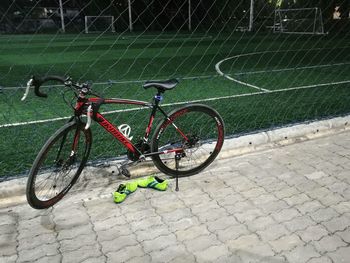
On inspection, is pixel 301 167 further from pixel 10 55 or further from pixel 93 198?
pixel 10 55

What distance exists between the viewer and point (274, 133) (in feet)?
17.0

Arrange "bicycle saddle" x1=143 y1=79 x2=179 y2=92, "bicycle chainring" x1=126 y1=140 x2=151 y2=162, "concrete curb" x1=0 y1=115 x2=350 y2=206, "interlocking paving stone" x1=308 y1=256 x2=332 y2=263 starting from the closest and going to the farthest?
"interlocking paving stone" x1=308 y1=256 x2=332 y2=263 < "bicycle saddle" x1=143 y1=79 x2=179 y2=92 < "bicycle chainring" x1=126 y1=140 x2=151 y2=162 < "concrete curb" x1=0 y1=115 x2=350 y2=206

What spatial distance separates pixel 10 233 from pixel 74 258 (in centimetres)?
69

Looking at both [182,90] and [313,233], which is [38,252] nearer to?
[313,233]

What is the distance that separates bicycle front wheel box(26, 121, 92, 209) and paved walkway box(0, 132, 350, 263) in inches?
5.2

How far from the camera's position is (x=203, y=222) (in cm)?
339

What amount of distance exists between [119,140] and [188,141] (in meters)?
0.80

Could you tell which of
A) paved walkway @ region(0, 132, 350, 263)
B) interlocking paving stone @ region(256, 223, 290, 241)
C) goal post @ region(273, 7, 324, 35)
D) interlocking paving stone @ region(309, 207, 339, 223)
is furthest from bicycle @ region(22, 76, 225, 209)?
goal post @ region(273, 7, 324, 35)

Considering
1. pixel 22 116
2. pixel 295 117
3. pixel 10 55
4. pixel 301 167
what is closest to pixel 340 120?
pixel 295 117

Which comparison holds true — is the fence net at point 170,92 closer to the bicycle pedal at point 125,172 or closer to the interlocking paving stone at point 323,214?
the bicycle pedal at point 125,172

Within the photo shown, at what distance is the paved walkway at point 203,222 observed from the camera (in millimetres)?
2992

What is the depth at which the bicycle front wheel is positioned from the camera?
3.38 m

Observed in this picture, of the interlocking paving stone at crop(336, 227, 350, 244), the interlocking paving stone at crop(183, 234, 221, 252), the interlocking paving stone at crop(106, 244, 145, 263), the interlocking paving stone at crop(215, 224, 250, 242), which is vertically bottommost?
the interlocking paving stone at crop(336, 227, 350, 244)

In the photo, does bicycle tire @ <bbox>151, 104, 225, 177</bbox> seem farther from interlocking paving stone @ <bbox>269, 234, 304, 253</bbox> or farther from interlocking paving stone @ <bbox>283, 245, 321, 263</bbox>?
interlocking paving stone @ <bbox>283, 245, 321, 263</bbox>
